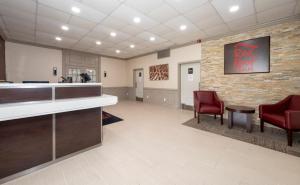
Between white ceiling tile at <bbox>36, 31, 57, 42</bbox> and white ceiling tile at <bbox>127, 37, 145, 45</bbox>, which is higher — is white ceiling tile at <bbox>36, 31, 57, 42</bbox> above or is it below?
below

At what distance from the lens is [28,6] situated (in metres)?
2.84

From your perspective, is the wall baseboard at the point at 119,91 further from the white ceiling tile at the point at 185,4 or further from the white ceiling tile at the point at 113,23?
the white ceiling tile at the point at 185,4

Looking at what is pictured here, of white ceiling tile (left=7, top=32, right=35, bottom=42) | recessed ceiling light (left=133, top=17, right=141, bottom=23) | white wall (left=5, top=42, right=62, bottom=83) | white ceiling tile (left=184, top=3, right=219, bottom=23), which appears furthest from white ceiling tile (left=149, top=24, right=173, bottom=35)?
white wall (left=5, top=42, right=62, bottom=83)

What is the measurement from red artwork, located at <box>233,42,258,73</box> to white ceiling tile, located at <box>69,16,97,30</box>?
14.8ft

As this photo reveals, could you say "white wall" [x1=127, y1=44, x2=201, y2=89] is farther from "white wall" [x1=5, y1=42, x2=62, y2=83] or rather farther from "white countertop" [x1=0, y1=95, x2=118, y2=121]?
"white countertop" [x1=0, y1=95, x2=118, y2=121]

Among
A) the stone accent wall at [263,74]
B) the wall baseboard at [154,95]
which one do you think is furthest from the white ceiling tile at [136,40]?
the wall baseboard at [154,95]

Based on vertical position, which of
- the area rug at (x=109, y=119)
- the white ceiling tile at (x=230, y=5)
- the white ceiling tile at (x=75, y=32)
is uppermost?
the white ceiling tile at (x=75, y=32)

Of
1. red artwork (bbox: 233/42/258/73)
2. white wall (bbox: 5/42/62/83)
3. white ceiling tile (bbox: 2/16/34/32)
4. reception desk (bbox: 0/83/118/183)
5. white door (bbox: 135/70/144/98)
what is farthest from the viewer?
white door (bbox: 135/70/144/98)

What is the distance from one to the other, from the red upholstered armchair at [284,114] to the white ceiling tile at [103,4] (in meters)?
4.19

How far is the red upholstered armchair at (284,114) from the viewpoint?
7.90 ft

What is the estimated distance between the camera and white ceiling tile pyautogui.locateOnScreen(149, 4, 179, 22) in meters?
2.91

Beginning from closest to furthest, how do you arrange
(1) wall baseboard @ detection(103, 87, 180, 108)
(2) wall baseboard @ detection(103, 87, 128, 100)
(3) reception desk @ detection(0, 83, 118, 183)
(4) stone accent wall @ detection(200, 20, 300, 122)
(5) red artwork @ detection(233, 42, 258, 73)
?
(3) reception desk @ detection(0, 83, 118, 183), (4) stone accent wall @ detection(200, 20, 300, 122), (5) red artwork @ detection(233, 42, 258, 73), (1) wall baseboard @ detection(103, 87, 180, 108), (2) wall baseboard @ detection(103, 87, 128, 100)

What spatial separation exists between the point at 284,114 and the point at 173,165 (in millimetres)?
2846

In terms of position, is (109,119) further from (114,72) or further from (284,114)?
(114,72)
